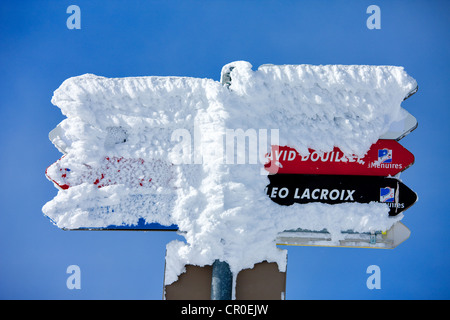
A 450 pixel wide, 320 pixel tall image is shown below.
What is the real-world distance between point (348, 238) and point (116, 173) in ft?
6.20

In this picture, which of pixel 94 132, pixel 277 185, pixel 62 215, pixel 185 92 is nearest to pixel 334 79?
pixel 277 185

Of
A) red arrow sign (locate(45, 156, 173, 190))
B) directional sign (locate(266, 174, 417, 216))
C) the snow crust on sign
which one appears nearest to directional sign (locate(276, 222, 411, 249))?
the snow crust on sign

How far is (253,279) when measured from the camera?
2.79 metres

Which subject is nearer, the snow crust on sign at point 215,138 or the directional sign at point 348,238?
the snow crust on sign at point 215,138

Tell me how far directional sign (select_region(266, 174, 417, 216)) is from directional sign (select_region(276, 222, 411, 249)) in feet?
0.61

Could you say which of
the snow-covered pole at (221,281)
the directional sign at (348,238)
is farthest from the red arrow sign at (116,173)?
the directional sign at (348,238)

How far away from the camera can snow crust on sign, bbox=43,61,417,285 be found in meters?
2.73

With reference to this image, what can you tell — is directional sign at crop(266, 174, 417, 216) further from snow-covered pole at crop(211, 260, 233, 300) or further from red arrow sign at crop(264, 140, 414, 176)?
snow-covered pole at crop(211, 260, 233, 300)

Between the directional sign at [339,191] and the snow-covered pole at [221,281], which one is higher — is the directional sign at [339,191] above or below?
above

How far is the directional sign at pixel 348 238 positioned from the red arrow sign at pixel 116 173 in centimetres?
106

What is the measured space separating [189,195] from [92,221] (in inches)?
31.1

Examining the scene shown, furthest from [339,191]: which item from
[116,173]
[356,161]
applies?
[116,173]

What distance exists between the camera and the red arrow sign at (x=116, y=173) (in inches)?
113

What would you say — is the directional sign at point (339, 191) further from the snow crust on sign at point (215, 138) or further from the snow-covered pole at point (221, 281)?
the snow-covered pole at point (221, 281)
